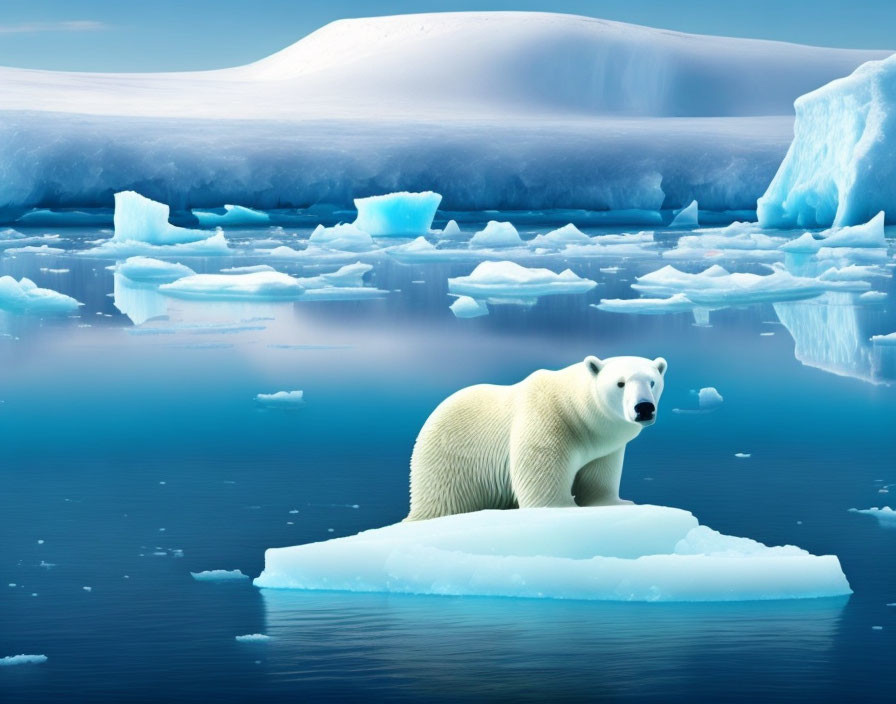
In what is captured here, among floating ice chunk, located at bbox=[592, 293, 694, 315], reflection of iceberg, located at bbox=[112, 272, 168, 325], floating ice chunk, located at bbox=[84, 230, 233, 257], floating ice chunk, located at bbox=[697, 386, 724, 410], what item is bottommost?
reflection of iceberg, located at bbox=[112, 272, 168, 325]

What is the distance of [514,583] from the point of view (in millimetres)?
3697

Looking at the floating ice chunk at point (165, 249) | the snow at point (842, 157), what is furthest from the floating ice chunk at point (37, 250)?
the snow at point (842, 157)

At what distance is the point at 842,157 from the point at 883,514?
16447 millimetres

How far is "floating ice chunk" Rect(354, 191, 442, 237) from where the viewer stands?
20406 mm

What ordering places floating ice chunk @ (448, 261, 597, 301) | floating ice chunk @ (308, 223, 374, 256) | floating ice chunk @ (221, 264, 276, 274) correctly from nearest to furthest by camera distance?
floating ice chunk @ (448, 261, 597, 301)
floating ice chunk @ (221, 264, 276, 274)
floating ice chunk @ (308, 223, 374, 256)

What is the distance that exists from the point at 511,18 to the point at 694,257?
2895cm

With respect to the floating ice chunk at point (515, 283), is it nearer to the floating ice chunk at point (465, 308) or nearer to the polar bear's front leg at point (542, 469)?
the floating ice chunk at point (465, 308)

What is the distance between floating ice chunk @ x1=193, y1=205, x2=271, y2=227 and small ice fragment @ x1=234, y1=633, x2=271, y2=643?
21.2m

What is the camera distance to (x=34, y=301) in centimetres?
1202

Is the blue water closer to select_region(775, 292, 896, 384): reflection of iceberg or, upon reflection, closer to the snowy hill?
select_region(775, 292, 896, 384): reflection of iceberg

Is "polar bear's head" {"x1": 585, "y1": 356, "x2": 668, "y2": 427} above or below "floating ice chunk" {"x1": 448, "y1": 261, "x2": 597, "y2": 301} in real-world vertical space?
above

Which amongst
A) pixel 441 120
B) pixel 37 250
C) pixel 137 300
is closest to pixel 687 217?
pixel 37 250

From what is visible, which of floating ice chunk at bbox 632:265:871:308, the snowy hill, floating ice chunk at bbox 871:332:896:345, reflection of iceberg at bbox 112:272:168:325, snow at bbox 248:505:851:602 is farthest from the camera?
the snowy hill

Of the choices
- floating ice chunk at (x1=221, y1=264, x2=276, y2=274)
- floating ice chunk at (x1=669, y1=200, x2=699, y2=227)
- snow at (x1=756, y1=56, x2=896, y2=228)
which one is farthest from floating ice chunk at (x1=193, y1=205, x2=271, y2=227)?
snow at (x1=756, y1=56, x2=896, y2=228)
